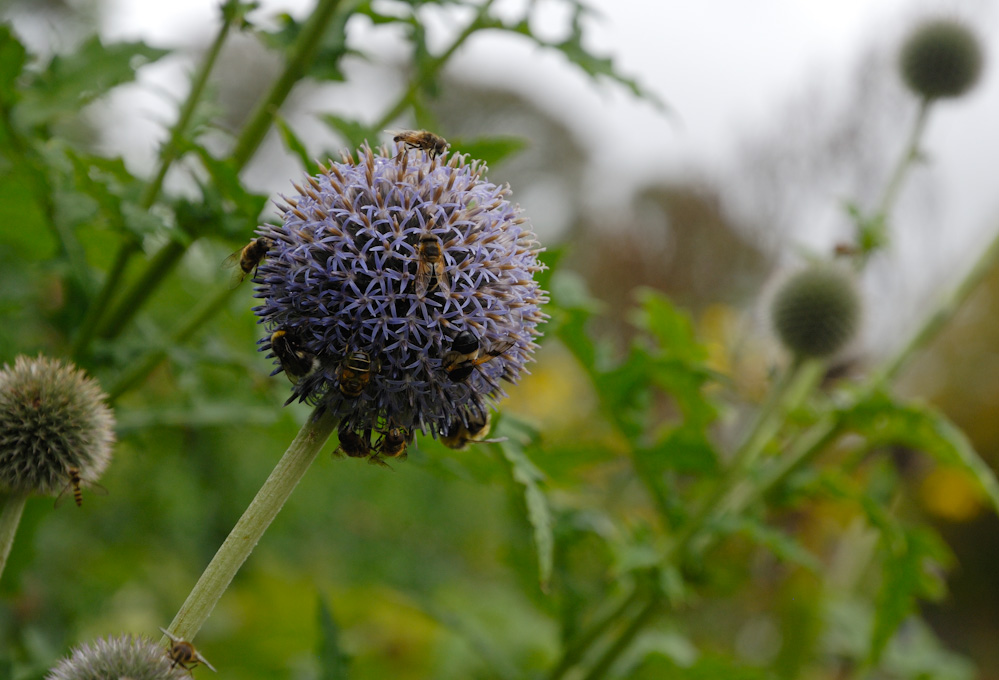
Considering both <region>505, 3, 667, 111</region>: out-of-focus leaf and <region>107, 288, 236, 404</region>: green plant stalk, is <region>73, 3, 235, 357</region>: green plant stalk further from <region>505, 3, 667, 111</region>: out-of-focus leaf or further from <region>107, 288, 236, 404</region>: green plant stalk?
<region>505, 3, 667, 111</region>: out-of-focus leaf

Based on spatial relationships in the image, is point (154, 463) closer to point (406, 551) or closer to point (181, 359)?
point (406, 551)

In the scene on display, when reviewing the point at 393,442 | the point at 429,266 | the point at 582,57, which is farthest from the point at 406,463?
the point at 582,57

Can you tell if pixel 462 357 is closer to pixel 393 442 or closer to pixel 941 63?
pixel 393 442

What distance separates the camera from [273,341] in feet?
5.41

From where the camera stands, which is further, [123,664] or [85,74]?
[85,74]

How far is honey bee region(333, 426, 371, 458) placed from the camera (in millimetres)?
1693

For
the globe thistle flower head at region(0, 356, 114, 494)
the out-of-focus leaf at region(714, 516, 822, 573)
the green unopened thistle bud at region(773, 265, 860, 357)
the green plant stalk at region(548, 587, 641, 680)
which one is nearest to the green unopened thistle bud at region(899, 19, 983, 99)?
the green unopened thistle bud at region(773, 265, 860, 357)

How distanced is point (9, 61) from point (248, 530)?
65.0 inches

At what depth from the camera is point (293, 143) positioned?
7.38 feet

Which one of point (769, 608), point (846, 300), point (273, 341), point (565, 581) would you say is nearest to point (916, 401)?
point (846, 300)

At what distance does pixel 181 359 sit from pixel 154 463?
369 centimetres

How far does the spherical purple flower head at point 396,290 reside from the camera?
1624 mm

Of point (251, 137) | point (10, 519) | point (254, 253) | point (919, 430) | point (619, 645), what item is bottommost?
point (10, 519)

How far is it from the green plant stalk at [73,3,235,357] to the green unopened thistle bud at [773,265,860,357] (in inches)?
109
